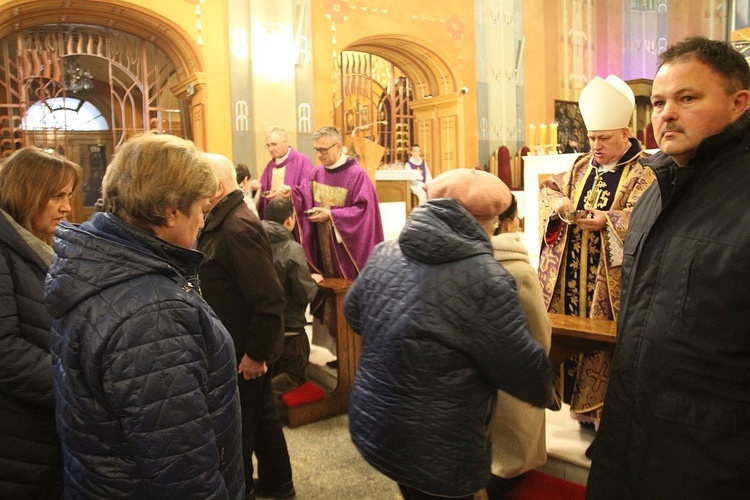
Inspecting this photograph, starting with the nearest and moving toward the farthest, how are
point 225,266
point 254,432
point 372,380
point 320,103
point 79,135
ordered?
point 372,380 → point 225,266 → point 254,432 → point 320,103 → point 79,135

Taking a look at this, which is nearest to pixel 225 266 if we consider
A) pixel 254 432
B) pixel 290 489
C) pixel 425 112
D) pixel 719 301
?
pixel 254 432

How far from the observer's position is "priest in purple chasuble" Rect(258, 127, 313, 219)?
6.03 meters

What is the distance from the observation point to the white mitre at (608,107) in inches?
123

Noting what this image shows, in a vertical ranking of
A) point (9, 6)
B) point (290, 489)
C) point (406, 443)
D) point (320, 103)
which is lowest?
point (290, 489)

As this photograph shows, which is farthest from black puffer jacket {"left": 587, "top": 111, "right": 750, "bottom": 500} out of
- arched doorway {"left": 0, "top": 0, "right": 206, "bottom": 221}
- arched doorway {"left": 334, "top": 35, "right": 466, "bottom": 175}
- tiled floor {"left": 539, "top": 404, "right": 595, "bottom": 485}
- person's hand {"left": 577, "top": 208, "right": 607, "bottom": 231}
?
arched doorway {"left": 334, "top": 35, "right": 466, "bottom": 175}

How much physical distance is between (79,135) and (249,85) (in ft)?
19.9

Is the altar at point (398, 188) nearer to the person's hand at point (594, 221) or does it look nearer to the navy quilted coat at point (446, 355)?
the person's hand at point (594, 221)

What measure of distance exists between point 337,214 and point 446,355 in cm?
339

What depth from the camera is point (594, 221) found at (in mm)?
2957

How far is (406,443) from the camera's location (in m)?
1.75

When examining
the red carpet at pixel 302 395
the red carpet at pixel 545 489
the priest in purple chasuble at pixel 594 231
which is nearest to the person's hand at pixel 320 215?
the red carpet at pixel 302 395

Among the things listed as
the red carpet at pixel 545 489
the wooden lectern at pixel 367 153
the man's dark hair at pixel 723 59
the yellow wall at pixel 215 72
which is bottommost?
the red carpet at pixel 545 489

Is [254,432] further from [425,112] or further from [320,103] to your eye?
[425,112]

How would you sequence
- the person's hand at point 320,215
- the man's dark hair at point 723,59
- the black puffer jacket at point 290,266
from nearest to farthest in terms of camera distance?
the man's dark hair at point 723,59
the black puffer jacket at point 290,266
the person's hand at point 320,215
